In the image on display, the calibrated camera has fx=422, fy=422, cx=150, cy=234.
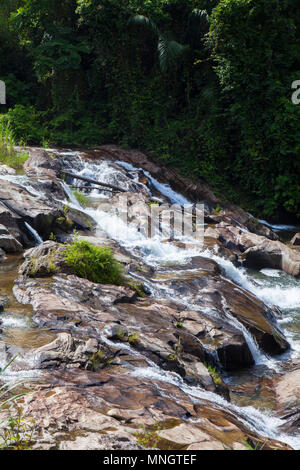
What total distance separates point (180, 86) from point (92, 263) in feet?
44.9

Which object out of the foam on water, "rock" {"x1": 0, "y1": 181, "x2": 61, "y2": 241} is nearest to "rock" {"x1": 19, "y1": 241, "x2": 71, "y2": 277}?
"rock" {"x1": 0, "y1": 181, "x2": 61, "y2": 241}

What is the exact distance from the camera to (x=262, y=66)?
47.2 feet

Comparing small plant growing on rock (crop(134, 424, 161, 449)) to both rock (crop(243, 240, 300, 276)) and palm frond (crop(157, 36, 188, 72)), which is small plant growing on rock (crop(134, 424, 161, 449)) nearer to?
rock (crop(243, 240, 300, 276))

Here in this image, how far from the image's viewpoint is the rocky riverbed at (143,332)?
9.90ft

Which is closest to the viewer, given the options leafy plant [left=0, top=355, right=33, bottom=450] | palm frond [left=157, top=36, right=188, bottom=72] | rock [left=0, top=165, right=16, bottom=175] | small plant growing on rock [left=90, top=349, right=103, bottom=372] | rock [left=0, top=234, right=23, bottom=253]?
leafy plant [left=0, top=355, right=33, bottom=450]

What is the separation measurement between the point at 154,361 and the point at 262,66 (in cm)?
1285

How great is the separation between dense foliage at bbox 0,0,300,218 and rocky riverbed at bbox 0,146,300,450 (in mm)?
5043

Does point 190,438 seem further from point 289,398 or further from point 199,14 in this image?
point 199,14

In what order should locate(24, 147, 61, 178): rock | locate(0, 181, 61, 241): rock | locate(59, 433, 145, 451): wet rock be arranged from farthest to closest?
locate(24, 147, 61, 178): rock < locate(0, 181, 61, 241): rock < locate(59, 433, 145, 451): wet rock

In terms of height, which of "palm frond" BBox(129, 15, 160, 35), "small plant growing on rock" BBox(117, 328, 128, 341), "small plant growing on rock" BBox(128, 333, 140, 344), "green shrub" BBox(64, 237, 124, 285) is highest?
"palm frond" BBox(129, 15, 160, 35)

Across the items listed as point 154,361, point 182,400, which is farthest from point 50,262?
point 182,400

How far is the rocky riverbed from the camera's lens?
3.02 metres

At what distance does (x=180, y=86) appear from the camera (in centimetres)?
1795
